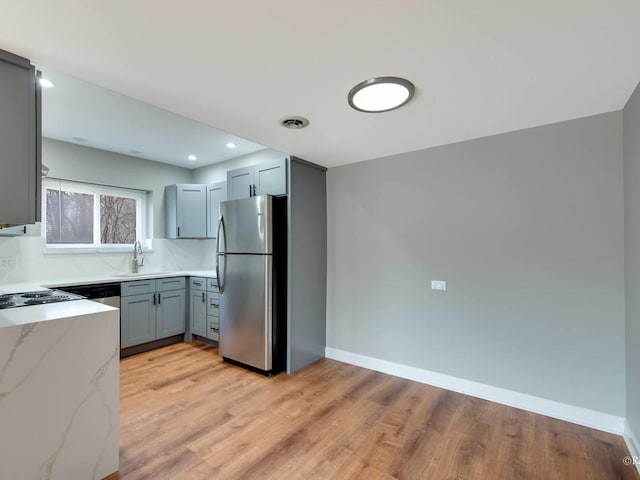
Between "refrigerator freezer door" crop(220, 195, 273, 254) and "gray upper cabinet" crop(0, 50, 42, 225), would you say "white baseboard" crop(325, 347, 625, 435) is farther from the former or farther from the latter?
"gray upper cabinet" crop(0, 50, 42, 225)

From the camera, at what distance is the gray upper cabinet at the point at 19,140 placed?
5.01ft

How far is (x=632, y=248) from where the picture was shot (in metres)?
2.00

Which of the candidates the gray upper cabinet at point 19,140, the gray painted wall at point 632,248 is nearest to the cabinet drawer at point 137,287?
the gray upper cabinet at point 19,140

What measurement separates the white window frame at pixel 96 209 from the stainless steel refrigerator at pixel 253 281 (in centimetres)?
183

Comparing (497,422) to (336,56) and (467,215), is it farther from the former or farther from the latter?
(336,56)

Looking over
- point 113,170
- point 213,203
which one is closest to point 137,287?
point 213,203

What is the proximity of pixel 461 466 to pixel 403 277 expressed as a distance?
162cm

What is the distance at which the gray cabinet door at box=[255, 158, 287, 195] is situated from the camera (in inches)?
128

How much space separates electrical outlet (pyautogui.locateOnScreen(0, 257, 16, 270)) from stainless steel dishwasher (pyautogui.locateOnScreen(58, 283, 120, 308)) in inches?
28.2

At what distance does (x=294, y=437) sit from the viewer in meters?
2.14

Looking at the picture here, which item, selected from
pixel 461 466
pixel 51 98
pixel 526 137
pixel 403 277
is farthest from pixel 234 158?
pixel 461 466

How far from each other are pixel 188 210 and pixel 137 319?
1636 mm

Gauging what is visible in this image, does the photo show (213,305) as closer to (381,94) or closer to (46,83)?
(46,83)

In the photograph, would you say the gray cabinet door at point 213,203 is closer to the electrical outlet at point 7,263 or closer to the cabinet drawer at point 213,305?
the cabinet drawer at point 213,305
